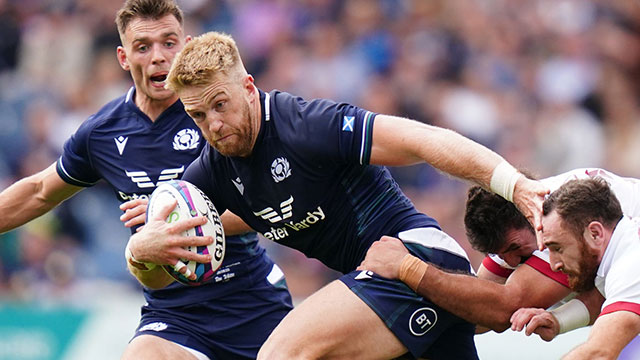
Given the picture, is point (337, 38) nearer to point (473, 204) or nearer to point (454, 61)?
point (454, 61)

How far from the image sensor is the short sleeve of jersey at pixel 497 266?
625 centimetres

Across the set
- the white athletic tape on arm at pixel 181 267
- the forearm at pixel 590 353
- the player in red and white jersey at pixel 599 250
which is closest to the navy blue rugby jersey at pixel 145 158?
the white athletic tape on arm at pixel 181 267

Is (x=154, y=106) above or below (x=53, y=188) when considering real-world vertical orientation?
above

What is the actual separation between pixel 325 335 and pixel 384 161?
0.95m

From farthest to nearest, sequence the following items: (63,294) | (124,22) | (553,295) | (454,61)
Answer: (454,61) < (63,294) < (124,22) < (553,295)

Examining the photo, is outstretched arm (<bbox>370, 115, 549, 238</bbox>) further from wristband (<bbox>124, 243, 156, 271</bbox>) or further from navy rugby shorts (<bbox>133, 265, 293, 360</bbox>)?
navy rugby shorts (<bbox>133, 265, 293, 360</bbox>)

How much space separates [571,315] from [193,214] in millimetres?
2215

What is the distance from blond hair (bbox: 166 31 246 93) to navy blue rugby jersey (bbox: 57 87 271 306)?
→ 1.00m

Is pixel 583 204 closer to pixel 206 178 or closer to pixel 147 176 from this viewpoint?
pixel 206 178

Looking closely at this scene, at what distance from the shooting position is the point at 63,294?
36.5 feet

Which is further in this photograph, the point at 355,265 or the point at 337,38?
the point at 337,38

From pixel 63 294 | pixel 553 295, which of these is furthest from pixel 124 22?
pixel 63 294

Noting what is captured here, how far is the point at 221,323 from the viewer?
6535 millimetres

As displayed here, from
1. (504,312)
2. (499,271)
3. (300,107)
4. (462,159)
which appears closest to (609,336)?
(504,312)
